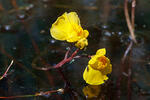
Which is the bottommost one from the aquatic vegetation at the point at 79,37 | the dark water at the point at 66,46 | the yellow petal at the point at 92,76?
the dark water at the point at 66,46

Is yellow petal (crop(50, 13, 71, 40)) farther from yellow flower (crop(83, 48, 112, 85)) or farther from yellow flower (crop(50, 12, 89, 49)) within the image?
yellow flower (crop(83, 48, 112, 85))

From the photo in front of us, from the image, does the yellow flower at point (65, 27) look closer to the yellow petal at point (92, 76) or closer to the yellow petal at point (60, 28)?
the yellow petal at point (60, 28)

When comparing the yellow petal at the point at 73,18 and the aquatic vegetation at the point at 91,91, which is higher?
the yellow petal at the point at 73,18

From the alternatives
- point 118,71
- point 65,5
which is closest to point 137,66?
point 118,71

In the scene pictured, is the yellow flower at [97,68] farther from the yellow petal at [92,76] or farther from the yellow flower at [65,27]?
the yellow flower at [65,27]

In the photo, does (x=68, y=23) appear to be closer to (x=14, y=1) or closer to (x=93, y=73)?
(x=93, y=73)

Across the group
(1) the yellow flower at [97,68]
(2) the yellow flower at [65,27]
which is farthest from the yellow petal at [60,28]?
(1) the yellow flower at [97,68]

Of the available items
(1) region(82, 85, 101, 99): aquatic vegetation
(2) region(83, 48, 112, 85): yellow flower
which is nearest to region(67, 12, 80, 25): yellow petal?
(2) region(83, 48, 112, 85): yellow flower
